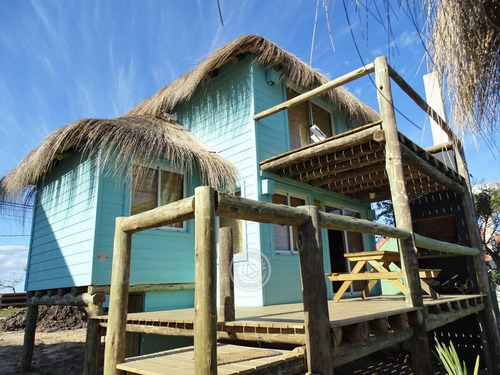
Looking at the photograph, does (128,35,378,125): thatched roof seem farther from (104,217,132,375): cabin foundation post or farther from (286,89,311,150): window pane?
(104,217,132,375): cabin foundation post

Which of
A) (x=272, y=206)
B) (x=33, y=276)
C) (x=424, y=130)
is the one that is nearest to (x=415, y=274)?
(x=424, y=130)

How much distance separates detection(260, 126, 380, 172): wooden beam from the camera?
5.41 metres

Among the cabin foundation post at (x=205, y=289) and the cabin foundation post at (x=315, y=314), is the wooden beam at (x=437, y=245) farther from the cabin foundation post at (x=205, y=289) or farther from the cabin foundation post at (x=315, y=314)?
the cabin foundation post at (x=205, y=289)

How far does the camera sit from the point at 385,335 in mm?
3365

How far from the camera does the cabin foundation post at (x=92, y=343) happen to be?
15.5 ft

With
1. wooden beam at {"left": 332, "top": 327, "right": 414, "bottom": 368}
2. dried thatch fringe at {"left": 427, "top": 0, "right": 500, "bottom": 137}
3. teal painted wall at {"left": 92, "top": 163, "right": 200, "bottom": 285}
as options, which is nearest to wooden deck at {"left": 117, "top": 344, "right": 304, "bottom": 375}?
wooden beam at {"left": 332, "top": 327, "right": 414, "bottom": 368}

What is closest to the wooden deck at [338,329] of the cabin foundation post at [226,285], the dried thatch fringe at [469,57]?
the cabin foundation post at [226,285]

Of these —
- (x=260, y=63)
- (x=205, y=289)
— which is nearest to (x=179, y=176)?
(x=260, y=63)

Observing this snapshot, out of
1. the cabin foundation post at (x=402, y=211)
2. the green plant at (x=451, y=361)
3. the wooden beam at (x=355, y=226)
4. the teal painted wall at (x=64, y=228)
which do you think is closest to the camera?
the green plant at (x=451, y=361)

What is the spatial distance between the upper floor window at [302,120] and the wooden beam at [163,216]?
5687mm

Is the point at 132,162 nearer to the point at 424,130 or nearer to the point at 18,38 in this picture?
the point at 424,130

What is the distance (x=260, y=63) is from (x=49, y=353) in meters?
7.43

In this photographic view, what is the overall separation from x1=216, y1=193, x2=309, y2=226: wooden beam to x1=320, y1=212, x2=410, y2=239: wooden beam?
0.31m

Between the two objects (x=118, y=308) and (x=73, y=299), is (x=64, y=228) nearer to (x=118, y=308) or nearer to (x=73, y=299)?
(x=73, y=299)
